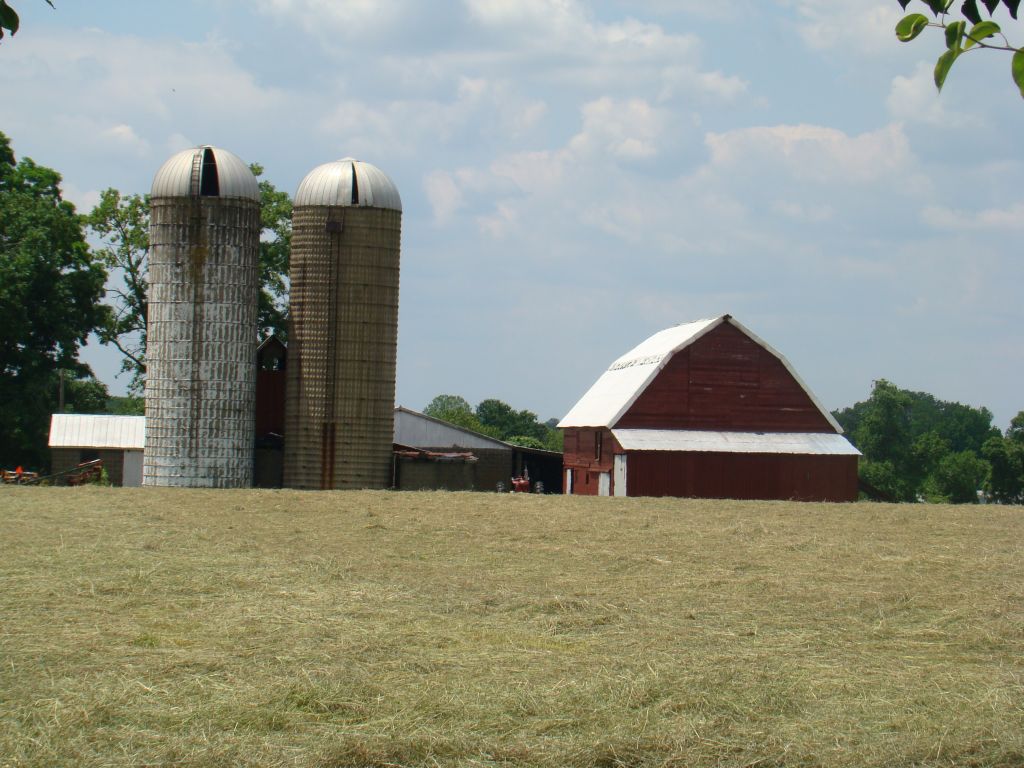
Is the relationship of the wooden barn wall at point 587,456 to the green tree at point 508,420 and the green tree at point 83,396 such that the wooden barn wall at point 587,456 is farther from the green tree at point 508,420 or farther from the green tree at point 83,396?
the green tree at point 508,420

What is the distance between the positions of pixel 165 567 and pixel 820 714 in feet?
34.7

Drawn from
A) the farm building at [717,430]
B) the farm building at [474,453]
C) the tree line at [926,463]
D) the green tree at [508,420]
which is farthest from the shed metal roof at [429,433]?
the green tree at [508,420]

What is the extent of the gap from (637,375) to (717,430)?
12.5ft

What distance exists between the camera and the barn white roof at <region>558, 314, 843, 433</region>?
45938 millimetres

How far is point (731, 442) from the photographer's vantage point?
44938 millimetres

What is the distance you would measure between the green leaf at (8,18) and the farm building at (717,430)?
126ft

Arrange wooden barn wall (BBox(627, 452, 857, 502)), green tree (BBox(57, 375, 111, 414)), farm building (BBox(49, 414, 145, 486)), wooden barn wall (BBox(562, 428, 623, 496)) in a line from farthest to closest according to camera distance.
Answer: green tree (BBox(57, 375, 111, 414)) → farm building (BBox(49, 414, 145, 486)) → wooden barn wall (BBox(562, 428, 623, 496)) → wooden barn wall (BBox(627, 452, 857, 502))

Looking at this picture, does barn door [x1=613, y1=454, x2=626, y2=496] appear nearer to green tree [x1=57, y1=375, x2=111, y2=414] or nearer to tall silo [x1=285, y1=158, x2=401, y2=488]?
tall silo [x1=285, y1=158, x2=401, y2=488]

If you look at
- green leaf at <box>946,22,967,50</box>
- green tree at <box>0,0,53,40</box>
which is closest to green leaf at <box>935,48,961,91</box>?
green leaf at <box>946,22,967,50</box>

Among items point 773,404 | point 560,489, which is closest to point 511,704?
point 773,404

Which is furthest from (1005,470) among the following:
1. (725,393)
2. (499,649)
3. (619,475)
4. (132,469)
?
(499,649)

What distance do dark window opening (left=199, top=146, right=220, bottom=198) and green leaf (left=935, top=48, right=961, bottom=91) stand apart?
125ft

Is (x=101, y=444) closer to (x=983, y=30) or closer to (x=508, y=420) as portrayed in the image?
(x=983, y=30)

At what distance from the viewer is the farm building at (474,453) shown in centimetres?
4434
